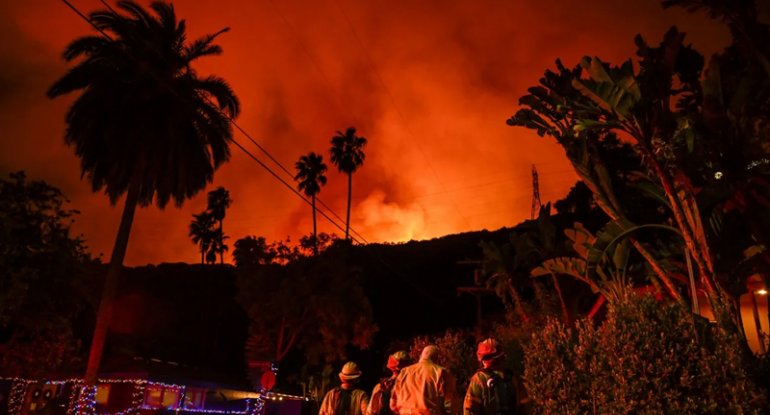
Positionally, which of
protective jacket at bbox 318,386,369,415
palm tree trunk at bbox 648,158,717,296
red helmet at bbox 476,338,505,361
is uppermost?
palm tree trunk at bbox 648,158,717,296

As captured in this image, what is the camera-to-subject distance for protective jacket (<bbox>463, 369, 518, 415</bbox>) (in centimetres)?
616

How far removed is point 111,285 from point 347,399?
16.9m

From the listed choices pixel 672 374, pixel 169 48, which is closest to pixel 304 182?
pixel 169 48

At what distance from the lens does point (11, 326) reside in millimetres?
25922

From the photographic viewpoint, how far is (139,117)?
22891 mm

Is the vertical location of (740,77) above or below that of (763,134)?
below

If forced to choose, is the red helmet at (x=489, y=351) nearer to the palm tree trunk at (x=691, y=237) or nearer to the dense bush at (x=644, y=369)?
the dense bush at (x=644, y=369)

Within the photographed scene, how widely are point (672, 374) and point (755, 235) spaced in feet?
18.9

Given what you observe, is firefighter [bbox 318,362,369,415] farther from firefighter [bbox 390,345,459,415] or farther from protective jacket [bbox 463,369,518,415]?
protective jacket [bbox 463,369,518,415]

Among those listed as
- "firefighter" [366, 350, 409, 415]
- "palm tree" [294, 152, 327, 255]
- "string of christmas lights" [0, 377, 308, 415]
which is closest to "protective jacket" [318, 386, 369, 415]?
"firefighter" [366, 350, 409, 415]

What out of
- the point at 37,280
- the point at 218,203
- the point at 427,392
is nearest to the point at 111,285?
the point at 37,280

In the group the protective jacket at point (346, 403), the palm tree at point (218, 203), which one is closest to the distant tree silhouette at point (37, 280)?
the protective jacket at point (346, 403)

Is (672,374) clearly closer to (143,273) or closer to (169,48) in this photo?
(169,48)

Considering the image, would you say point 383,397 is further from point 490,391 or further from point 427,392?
point 490,391
